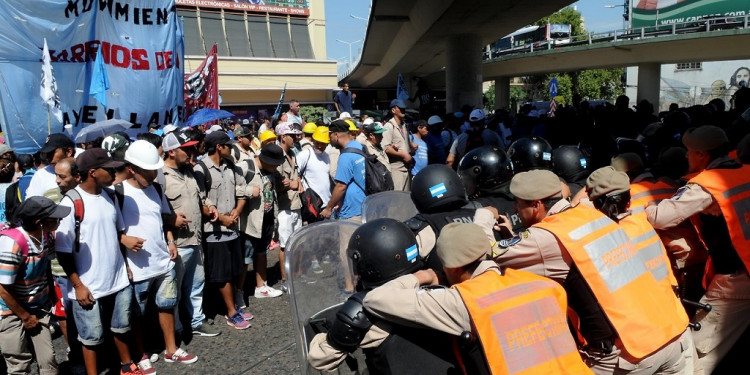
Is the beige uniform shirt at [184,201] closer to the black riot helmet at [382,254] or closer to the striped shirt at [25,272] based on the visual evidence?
the striped shirt at [25,272]

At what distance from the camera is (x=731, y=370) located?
393 cm

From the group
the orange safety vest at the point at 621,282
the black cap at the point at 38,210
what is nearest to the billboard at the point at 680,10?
the orange safety vest at the point at 621,282

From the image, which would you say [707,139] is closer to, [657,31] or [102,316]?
[102,316]

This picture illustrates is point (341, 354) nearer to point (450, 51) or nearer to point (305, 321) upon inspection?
point (305, 321)

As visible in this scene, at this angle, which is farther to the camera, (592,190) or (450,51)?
(450,51)

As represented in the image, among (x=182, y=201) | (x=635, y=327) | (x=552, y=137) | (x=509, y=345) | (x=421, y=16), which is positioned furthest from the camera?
(x=421, y=16)

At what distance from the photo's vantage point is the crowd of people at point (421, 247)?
2.11 metres

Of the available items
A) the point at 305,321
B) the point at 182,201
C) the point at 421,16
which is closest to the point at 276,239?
the point at 182,201

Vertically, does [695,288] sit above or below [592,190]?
below

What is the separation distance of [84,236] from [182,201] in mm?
1067

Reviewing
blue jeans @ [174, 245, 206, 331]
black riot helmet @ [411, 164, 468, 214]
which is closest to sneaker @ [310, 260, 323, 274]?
black riot helmet @ [411, 164, 468, 214]

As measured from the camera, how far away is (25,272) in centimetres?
350

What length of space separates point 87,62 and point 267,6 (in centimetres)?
4971

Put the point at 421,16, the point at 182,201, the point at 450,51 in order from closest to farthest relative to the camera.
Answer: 1. the point at 182,201
2. the point at 421,16
3. the point at 450,51
